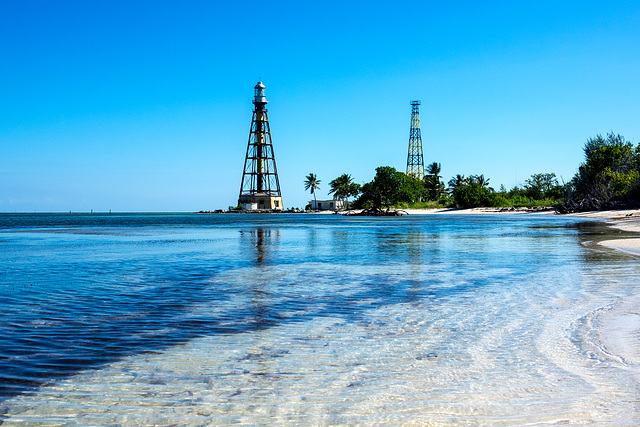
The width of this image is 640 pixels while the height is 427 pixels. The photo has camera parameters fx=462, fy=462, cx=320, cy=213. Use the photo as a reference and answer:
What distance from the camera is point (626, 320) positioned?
22.6 feet

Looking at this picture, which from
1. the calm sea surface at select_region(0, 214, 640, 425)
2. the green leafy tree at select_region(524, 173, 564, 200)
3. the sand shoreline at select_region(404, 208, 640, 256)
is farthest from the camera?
the green leafy tree at select_region(524, 173, 564, 200)

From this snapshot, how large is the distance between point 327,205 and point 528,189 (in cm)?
5895

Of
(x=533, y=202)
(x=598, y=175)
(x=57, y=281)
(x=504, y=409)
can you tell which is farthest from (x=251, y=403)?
(x=533, y=202)

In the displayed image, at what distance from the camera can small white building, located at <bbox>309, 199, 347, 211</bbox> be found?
452 feet

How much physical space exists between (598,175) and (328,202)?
87.2 m

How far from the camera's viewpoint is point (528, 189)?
106m

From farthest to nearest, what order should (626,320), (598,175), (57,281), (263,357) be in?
(598,175), (57,281), (626,320), (263,357)

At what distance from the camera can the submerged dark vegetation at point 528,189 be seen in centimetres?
5819

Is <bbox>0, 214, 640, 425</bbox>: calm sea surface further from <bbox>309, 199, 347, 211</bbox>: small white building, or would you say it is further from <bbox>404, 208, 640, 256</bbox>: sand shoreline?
<bbox>309, 199, 347, 211</bbox>: small white building

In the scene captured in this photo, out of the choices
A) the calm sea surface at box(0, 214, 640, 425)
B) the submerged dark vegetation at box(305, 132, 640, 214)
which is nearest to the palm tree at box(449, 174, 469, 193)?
the submerged dark vegetation at box(305, 132, 640, 214)

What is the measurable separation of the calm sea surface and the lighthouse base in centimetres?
11850

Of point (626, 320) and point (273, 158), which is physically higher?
point (273, 158)

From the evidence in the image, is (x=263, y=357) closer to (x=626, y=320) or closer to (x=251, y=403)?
(x=251, y=403)

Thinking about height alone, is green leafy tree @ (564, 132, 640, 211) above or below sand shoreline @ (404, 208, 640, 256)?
above
